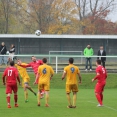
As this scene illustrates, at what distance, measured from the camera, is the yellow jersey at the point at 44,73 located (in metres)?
19.0

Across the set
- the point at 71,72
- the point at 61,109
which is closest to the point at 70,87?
the point at 71,72

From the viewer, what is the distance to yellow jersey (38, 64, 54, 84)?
19047 mm

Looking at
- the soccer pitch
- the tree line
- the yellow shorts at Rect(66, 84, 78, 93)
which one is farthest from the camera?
the tree line

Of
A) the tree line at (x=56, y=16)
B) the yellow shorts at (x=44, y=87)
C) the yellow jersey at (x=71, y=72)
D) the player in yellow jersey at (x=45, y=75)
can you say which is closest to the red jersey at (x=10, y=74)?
the player in yellow jersey at (x=45, y=75)

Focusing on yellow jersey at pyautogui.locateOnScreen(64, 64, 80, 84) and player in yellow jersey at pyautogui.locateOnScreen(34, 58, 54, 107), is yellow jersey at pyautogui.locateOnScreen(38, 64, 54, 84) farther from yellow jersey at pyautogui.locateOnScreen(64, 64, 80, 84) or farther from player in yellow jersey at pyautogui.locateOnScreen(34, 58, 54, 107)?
yellow jersey at pyautogui.locateOnScreen(64, 64, 80, 84)

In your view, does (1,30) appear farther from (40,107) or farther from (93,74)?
(40,107)

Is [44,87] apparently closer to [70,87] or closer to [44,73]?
[44,73]

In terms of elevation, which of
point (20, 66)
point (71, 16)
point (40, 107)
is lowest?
point (40, 107)

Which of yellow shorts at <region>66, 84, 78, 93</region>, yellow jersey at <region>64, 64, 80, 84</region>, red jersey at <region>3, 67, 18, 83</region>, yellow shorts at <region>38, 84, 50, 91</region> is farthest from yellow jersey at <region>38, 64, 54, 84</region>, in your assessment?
red jersey at <region>3, 67, 18, 83</region>

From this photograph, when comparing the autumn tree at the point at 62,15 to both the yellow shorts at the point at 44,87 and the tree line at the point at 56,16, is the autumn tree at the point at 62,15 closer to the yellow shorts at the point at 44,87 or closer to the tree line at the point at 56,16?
the tree line at the point at 56,16

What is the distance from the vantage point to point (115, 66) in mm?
35344

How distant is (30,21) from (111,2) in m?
12.3

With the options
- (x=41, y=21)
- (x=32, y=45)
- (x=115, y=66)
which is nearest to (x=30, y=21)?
(x=41, y=21)

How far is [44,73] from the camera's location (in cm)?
1906
